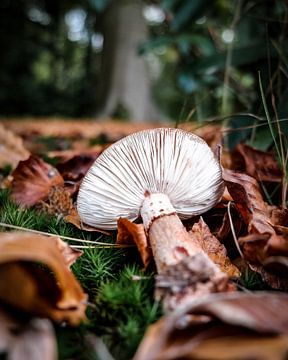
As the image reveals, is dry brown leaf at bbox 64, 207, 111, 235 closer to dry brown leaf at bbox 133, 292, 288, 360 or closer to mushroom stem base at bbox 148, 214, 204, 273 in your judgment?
mushroom stem base at bbox 148, 214, 204, 273

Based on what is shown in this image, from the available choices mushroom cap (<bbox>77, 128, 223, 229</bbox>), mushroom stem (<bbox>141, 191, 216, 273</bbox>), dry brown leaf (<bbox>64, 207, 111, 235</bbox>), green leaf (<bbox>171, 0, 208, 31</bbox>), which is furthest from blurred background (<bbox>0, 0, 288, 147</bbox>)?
dry brown leaf (<bbox>64, 207, 111, 235</bbox>)

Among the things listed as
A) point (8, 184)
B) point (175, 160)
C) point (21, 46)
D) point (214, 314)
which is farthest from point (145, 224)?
point (21, 46)

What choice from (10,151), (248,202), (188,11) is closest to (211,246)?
(248,202)

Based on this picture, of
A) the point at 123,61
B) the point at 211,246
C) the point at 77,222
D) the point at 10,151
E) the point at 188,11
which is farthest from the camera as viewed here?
the point at 123,61

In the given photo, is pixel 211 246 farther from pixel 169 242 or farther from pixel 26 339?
pixel 26 339

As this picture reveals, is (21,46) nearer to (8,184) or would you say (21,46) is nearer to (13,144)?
(13,144)

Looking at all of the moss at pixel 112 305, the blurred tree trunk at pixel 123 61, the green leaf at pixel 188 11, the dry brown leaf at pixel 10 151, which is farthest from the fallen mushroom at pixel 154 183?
the blurred tree trunk at pixel 123 61
